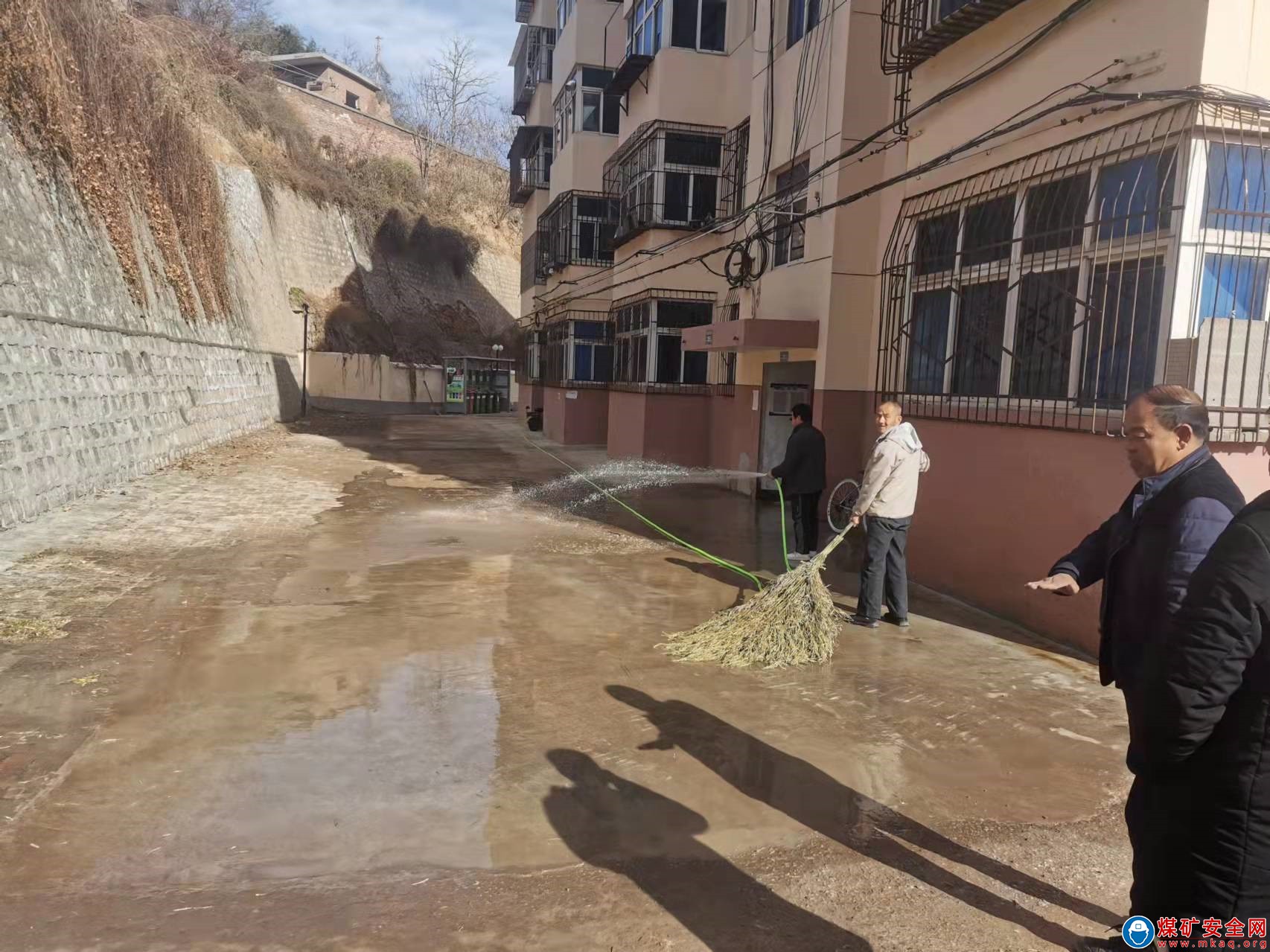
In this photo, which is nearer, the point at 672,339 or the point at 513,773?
the point at 513,773

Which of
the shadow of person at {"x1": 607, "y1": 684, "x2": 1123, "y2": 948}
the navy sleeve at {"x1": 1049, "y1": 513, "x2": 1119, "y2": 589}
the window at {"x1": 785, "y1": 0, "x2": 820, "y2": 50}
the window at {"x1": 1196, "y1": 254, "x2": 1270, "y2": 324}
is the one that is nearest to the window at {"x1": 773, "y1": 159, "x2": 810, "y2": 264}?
the window at {"x1": 785, "y1": 0, "x2": 820, "y2": 50}

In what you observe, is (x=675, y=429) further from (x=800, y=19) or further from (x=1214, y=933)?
(x=1214, y=933)

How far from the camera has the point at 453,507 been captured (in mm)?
11891

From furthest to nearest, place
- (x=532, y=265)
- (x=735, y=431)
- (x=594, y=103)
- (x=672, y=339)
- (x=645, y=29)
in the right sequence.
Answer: (x=532, y=265) < (x=594, y=103) < (x=645, y=29) < (x=672, y=339) < (x=735, y=431)

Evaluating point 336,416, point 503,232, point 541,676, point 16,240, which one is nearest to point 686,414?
point 16,240

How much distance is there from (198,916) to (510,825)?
1174 mm

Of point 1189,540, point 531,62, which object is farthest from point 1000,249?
point 531,62

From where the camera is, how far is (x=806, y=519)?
30.2 feet

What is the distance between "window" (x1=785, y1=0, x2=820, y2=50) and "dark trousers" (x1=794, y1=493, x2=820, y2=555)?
20.4 feet

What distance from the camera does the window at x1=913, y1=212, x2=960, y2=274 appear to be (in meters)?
8.23

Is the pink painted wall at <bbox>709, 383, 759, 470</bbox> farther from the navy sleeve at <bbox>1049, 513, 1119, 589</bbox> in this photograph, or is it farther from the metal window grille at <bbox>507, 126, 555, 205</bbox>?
the metal window grille at <bbox>507, 126, 555, 205</bbox>

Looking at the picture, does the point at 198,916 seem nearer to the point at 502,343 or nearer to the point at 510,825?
the point at 510,825

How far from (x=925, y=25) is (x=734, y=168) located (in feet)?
22.9

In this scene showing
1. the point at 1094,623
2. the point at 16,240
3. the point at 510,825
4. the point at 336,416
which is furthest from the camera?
the point at 336,416
